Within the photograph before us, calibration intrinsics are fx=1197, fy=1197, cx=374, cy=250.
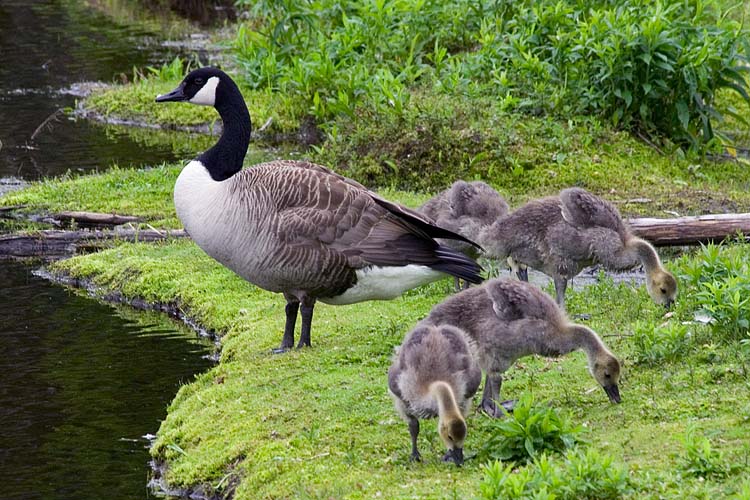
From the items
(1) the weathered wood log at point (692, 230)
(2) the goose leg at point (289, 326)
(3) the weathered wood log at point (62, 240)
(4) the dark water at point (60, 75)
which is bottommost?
(4) the dark water at point (60, 75)

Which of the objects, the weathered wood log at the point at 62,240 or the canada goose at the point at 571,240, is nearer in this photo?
the canada goose at the point at 571,240

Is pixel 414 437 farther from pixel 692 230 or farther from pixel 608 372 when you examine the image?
pixel 692 230

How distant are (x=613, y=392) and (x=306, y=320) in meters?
3.15

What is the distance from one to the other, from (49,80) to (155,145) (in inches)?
221

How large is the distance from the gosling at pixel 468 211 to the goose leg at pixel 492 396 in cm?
301

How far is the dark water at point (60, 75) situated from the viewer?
61.7ft

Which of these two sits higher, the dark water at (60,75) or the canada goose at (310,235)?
the canada goose at (310,235)

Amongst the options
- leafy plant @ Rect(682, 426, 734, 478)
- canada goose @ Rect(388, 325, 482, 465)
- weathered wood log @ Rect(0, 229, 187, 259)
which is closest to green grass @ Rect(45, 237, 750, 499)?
leafy plant @ Rect(682, 426, 734, 478)

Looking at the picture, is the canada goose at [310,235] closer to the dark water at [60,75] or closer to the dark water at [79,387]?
the dark water at [79,387]

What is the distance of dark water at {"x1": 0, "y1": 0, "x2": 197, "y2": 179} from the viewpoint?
61.7 feet

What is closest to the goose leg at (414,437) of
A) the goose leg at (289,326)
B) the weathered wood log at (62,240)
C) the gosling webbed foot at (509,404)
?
the gosling webbed foot at (509,404)

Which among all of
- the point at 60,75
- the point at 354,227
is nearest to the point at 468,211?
the point at 354,227

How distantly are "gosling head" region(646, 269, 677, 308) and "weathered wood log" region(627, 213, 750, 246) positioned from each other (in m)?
2.36

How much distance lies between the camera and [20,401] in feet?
32.9
